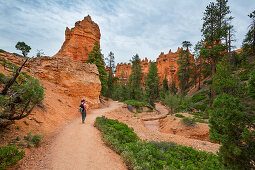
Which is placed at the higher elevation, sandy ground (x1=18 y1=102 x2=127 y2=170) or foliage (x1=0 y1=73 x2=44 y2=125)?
foliage (x1=0 y1=73 x2=44 y2=125)

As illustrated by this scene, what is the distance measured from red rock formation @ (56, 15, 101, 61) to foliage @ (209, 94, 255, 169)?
82.4 feet

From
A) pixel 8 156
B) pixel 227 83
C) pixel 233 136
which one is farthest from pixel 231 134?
pixel 227 83

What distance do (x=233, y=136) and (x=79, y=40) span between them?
90.5 ft

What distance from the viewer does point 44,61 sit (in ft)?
47.4

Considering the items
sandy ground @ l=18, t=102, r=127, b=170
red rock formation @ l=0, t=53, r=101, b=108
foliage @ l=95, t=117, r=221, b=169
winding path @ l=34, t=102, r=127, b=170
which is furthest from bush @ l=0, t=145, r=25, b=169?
red rock formation @ l=0, t=53, r=101, b=108

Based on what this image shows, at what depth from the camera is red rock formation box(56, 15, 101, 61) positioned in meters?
23.1

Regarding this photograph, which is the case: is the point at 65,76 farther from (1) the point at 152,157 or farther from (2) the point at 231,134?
(2) the point at 231,134

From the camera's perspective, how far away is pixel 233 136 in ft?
9.64

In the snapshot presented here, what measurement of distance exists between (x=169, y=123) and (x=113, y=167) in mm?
11435

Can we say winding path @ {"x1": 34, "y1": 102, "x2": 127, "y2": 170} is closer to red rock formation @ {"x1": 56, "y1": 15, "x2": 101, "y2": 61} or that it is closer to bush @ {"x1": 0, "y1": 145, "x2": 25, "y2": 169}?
bush @ {"x1": 0, "y1": 145, "x2": 25, "y2": 169}

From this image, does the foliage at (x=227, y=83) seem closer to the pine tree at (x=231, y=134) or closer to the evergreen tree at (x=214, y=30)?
the evergreen tree at (x=214, y=30)

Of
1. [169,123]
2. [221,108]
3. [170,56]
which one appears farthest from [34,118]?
[170,56]

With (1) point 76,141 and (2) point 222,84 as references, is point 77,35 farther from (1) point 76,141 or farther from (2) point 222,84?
(2) point 222,84

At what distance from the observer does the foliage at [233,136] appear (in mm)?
2674
